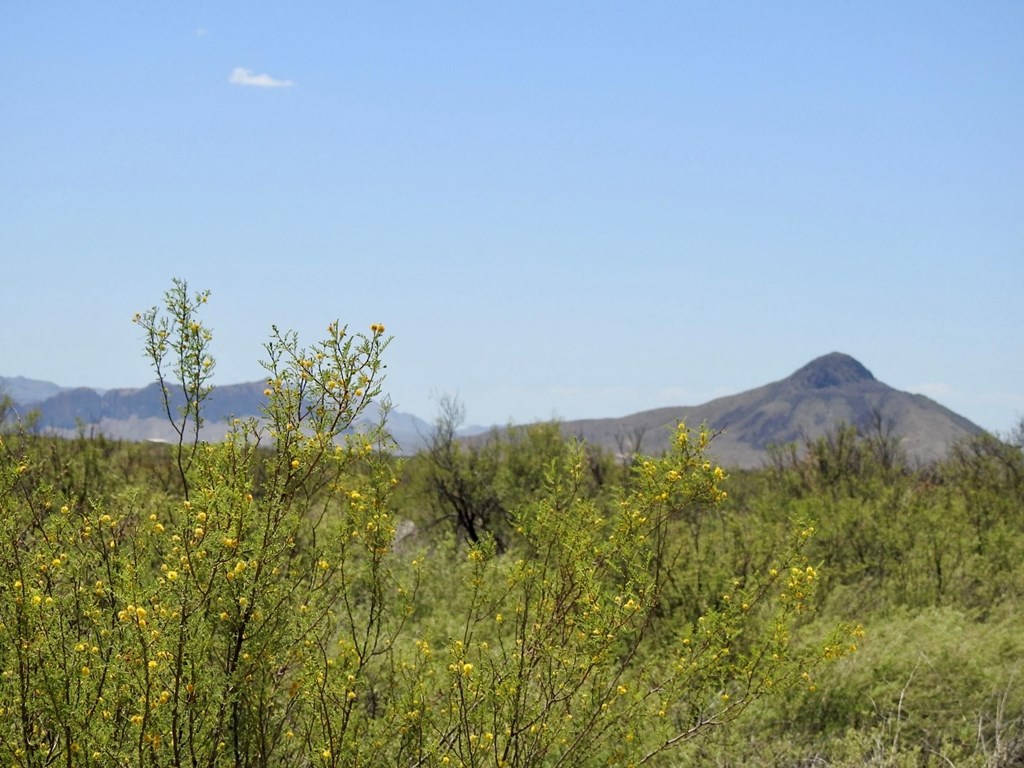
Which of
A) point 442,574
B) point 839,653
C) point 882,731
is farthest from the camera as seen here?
point 442,574

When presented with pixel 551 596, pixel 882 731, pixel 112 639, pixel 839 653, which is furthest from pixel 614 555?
pixel 882 731

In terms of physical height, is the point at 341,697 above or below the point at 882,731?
above

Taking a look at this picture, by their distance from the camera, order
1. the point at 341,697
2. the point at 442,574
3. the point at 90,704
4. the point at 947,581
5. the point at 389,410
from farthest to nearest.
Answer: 1. the point at 442,574
2. the point at 947,581
3. the point at 341,697
4. the point at 389,410
5. the point at 90,704

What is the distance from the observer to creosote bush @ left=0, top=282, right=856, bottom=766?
3967mm

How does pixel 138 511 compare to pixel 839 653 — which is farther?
pixel 138 511

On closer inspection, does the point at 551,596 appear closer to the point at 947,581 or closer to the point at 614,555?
the point at 614,555

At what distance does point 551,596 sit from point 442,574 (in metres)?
10.7

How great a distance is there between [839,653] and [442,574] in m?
11.0

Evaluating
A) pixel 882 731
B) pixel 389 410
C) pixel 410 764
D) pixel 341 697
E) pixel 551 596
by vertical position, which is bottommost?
pixel 882 731

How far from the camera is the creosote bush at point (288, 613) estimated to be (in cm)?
397

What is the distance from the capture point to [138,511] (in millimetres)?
5711

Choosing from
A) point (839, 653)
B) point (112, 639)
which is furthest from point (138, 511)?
point (839, 653)

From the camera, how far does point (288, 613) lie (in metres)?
4.44

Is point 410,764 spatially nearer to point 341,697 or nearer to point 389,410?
point 341,697
